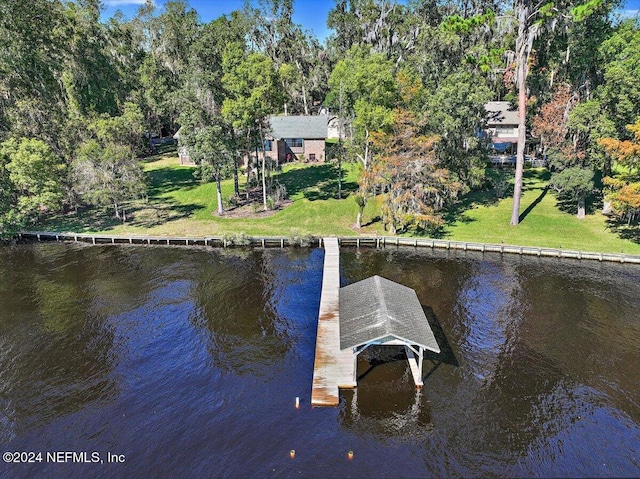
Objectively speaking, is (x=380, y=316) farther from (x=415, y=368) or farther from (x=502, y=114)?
(x=502, y=114)

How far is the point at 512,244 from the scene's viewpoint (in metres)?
41.0

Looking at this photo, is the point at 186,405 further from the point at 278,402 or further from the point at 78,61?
the point at 78,61

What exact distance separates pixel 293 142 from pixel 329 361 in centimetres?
5118

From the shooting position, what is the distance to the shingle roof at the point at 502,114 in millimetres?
65875

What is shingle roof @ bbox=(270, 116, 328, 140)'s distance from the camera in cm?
6800

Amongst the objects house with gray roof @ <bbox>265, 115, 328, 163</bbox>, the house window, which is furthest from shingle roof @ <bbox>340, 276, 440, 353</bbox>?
the house window

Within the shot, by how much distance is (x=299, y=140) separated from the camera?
2702 inches

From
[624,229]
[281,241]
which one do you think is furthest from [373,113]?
[624,229]

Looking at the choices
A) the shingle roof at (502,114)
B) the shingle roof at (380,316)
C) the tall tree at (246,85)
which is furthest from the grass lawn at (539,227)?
the tall tree at (246,85)

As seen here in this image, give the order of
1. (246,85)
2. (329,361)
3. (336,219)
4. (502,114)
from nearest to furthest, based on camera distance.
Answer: (329,361) < (246,85) < (336,219) < (502,114)

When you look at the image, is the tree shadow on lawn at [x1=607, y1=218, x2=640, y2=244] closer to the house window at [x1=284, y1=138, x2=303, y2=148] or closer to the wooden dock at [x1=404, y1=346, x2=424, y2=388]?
the wooden dock at [x1=404, y1=346, x2=424, y2=388]

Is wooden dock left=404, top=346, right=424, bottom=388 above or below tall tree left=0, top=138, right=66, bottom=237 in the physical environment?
below

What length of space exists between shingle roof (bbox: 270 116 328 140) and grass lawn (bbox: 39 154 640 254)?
11.3 metres

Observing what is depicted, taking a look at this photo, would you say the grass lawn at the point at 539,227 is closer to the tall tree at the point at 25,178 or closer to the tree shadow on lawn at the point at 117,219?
the tree shadow on lawn at the point at 117,219
